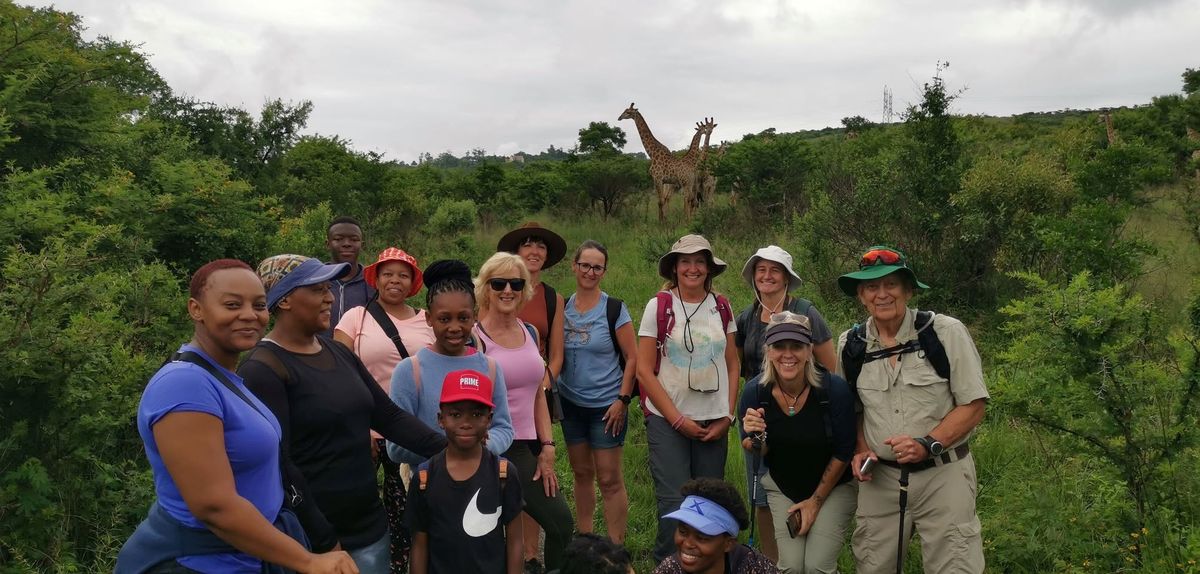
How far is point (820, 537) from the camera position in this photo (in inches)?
137

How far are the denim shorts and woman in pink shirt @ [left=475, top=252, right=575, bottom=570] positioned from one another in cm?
68

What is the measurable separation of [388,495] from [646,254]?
947 centimetres

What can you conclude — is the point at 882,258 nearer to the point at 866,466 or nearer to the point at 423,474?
the point at 866,466

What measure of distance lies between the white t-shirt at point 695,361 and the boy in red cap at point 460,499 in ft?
4.57

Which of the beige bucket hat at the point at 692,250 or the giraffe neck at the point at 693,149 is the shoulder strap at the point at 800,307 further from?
the giraffe neck at the point at 693,149

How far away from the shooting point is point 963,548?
3.24 meters

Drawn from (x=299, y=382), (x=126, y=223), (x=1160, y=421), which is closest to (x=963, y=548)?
(x=1160, y=421)

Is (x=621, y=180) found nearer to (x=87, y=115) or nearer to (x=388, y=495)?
(x=87, y=115)

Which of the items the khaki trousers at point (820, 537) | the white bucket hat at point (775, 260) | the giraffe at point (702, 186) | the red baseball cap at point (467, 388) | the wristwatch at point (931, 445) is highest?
the giraffe at point (702, 186)

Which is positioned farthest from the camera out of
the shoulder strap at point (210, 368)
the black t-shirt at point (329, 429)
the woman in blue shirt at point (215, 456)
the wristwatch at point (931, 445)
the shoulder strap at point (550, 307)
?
the shoulder strap at point (550, 307)

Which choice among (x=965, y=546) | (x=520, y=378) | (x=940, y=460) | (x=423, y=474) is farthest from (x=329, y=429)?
(x=965, y=546)

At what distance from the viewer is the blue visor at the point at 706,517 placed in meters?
2.88

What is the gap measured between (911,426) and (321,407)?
92.3 inches

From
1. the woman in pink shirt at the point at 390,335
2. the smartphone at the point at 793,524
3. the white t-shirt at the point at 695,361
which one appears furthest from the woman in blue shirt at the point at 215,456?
the white t-shirt at the point at 695,361
